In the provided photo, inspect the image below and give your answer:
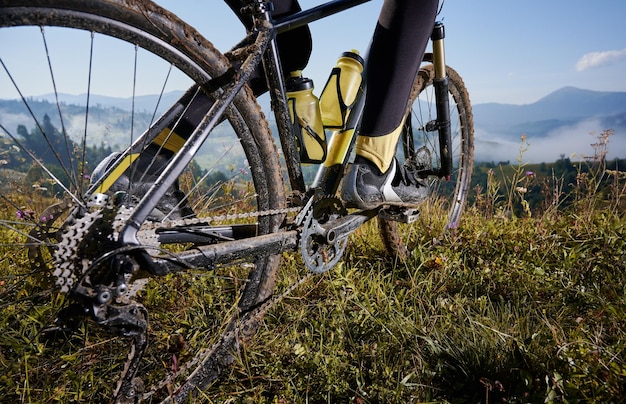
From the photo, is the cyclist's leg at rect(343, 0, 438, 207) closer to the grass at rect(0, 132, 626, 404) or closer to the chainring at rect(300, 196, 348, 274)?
→ the chainring at rect(300, 196, 348, 274)

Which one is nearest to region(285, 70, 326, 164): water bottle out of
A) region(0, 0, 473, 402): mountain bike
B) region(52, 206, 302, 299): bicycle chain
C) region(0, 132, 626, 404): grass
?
region(0, 0, 473, 402): mountain bike

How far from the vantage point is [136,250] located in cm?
125

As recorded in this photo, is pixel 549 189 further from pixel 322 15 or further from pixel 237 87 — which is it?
pixel 237 87

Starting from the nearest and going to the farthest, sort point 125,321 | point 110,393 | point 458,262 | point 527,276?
point 125,321
point 110,393
point 527,276
point 458,262

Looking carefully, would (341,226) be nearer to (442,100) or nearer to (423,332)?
(423,332)

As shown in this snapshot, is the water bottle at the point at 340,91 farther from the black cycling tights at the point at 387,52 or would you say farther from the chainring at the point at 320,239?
the chainring at the point at 320,239

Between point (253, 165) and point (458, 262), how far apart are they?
1.53 m

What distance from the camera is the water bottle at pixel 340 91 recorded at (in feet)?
6.89

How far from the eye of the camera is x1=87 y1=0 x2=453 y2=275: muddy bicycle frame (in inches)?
51.1

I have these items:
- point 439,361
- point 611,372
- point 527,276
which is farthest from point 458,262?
point 611,372

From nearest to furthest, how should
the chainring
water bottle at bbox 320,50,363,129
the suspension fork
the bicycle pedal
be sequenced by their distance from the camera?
the chainring → water bottle at bbox 320,50,363,129 → the bicycle pedal → the suspension fork

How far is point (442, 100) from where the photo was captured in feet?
8.67

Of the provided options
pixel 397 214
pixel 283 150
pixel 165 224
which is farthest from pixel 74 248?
pixel 397 214

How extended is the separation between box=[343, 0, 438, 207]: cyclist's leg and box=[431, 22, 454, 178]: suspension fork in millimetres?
436
